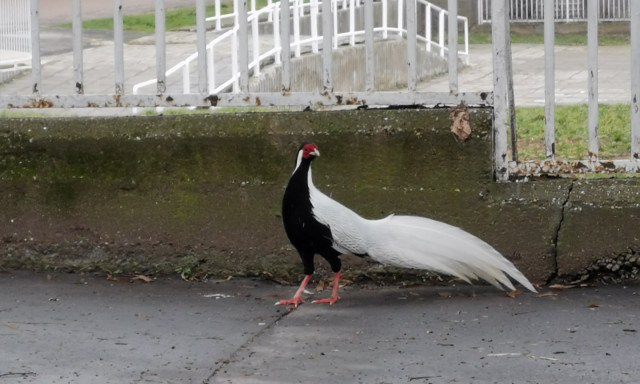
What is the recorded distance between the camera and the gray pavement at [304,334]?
4.27 m

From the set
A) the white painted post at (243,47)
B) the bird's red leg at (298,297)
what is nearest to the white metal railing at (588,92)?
the bird's red leg at (298,297)

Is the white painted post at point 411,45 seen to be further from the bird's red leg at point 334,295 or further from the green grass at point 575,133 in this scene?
the green grass at point 575,133

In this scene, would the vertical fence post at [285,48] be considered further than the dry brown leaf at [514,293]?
Yes

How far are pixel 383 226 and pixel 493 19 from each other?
1097mm

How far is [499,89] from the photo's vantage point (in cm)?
541

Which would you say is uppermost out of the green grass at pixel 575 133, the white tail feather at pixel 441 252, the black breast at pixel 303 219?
the green grass at pixel 575 133

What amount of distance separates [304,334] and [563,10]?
1650cm

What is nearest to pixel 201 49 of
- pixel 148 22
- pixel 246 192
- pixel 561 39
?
pixel 246 192

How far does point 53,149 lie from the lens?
18.9ft

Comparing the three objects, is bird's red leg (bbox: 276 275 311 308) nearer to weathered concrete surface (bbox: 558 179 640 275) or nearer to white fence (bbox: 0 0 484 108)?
white fence (bbox: 0 0 484 108)

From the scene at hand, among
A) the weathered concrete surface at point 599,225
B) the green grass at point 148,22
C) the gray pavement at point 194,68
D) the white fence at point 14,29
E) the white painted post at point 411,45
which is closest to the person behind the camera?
the weathered concrete surface at point 599,225

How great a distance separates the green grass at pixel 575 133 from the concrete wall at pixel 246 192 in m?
1.72

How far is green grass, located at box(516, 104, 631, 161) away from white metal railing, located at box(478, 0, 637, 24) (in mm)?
8888

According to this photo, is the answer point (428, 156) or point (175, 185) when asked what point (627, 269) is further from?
point (175, 185)
